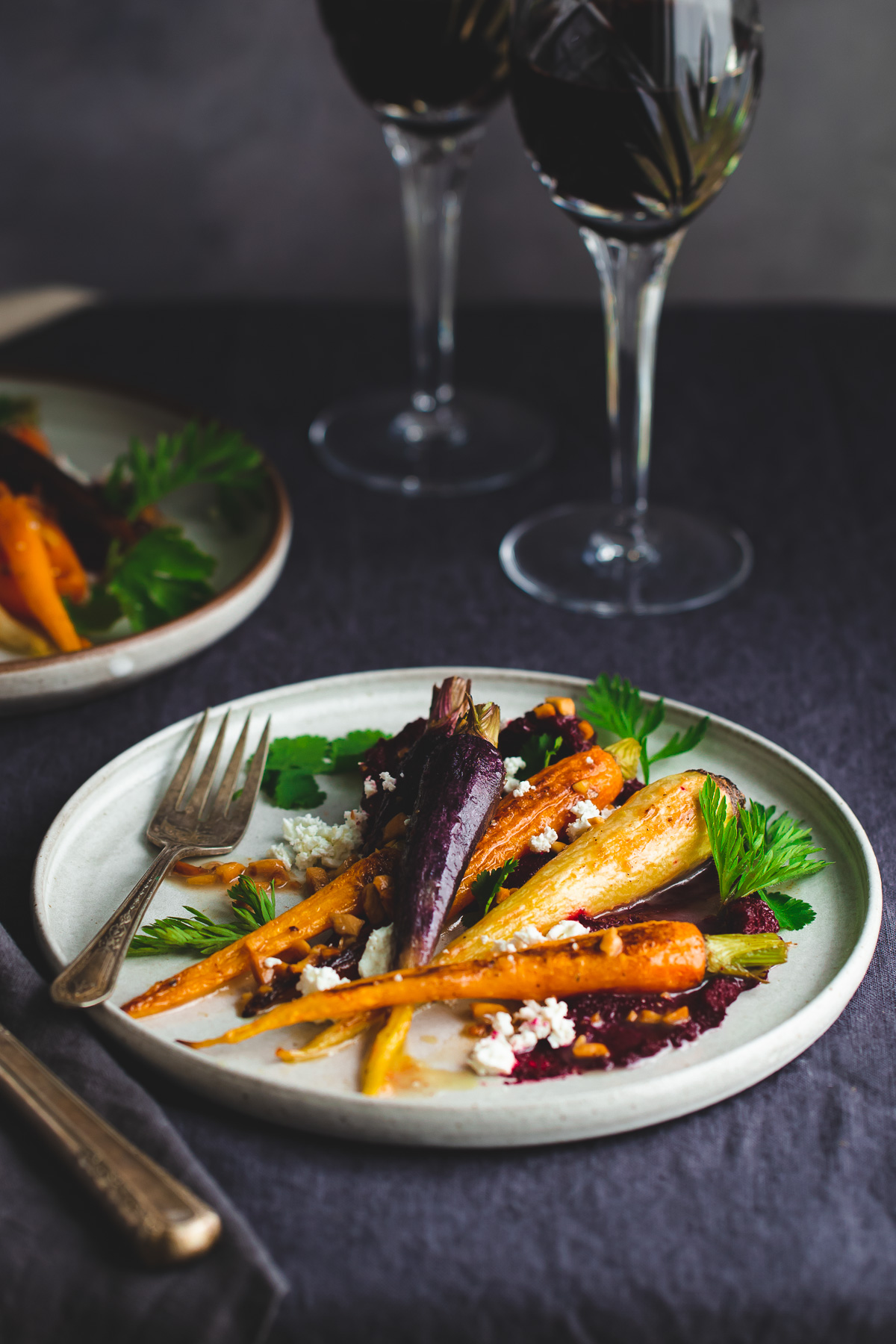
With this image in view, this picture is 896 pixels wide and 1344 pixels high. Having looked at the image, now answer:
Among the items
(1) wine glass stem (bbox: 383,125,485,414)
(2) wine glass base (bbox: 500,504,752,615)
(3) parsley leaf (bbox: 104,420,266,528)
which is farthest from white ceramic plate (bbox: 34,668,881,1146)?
(1) wine glass stem (bbox: 383,125,485,414)

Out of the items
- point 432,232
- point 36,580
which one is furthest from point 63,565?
point 432,232

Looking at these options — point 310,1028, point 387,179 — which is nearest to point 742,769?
point 310,1028

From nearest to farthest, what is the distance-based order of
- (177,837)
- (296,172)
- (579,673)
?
(177,837)
(579,673)
(296,172)

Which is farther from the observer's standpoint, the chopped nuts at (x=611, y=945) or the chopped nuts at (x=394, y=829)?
the chopped nuts at (x=394, y=829)

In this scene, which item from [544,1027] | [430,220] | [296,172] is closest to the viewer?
[544,1027]

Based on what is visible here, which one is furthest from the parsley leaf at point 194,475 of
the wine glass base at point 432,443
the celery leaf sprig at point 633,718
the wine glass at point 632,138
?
the celery leaf sprig at point 633,718

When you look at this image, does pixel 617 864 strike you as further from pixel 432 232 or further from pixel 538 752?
pixel 432 232

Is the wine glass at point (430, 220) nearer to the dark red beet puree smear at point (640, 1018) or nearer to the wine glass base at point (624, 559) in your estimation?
the wine glass base at point (624, 559)
